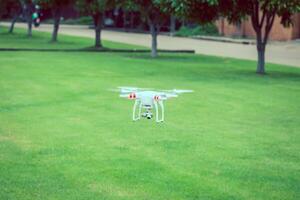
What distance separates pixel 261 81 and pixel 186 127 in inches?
365

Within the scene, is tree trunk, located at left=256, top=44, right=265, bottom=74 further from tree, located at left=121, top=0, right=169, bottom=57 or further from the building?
the building

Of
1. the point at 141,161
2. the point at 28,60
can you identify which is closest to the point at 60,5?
the point at 28,60

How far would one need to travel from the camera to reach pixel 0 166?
898 cm

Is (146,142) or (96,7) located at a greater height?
(96,7)

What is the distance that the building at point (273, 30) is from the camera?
5014 centimetres

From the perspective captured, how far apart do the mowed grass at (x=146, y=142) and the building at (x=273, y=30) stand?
2946 cm

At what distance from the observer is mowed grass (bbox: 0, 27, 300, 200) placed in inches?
320

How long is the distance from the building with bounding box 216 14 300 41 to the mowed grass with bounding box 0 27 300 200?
96.6ft

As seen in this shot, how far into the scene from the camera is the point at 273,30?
169ft

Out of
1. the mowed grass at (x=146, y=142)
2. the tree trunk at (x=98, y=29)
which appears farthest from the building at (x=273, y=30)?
the mowed grass at (x=146, y=142)

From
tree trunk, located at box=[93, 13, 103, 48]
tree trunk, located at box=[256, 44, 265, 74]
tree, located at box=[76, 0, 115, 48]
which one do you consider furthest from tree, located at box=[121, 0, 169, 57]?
tree trunk, located at box=[256, 44, 265, 74]

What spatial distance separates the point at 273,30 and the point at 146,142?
42251 millimetres

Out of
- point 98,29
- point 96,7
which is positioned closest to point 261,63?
point 96,7

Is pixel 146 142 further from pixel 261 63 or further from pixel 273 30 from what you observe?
pixel 273 30
